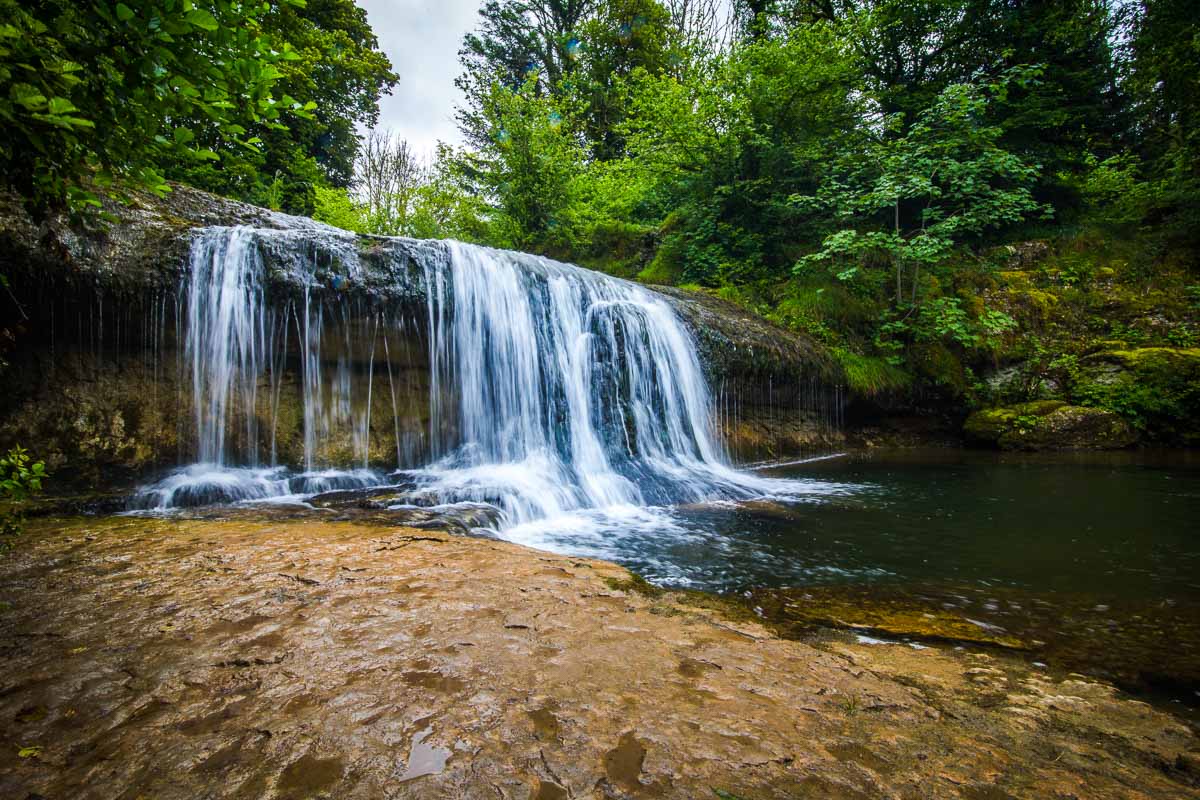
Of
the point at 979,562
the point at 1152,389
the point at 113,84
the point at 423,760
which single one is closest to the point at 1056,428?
the point at 1152,389

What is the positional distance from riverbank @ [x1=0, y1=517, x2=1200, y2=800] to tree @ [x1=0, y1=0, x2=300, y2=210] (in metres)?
1.56

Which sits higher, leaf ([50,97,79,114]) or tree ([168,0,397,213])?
tree ([168,0,397,213])

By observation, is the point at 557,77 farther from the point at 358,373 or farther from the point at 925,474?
the point at 925,474

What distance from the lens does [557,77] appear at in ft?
70.0

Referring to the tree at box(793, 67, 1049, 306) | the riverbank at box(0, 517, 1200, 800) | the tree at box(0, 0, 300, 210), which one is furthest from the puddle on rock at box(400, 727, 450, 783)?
the tree at box(793, 67, 1049, 306)

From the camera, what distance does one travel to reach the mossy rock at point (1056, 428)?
901 cm

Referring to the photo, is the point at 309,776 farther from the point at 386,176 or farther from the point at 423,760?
the point at 386,176

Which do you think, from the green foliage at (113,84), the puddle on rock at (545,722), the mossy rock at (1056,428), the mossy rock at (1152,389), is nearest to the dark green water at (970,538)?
the puddle on rock at (545,722)

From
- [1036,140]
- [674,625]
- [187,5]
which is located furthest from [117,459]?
[1036,140]

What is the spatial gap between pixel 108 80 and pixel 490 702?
92.8 inches

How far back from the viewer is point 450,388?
6.62 m

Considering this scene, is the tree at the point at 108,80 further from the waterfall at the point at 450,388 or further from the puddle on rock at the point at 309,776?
the waterfall at the point at 450,388

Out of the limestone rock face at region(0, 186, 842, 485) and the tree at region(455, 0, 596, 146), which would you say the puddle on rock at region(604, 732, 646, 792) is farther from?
the tree at region(455, 0, 596, 146)

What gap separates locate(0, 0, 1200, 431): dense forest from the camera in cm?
988
